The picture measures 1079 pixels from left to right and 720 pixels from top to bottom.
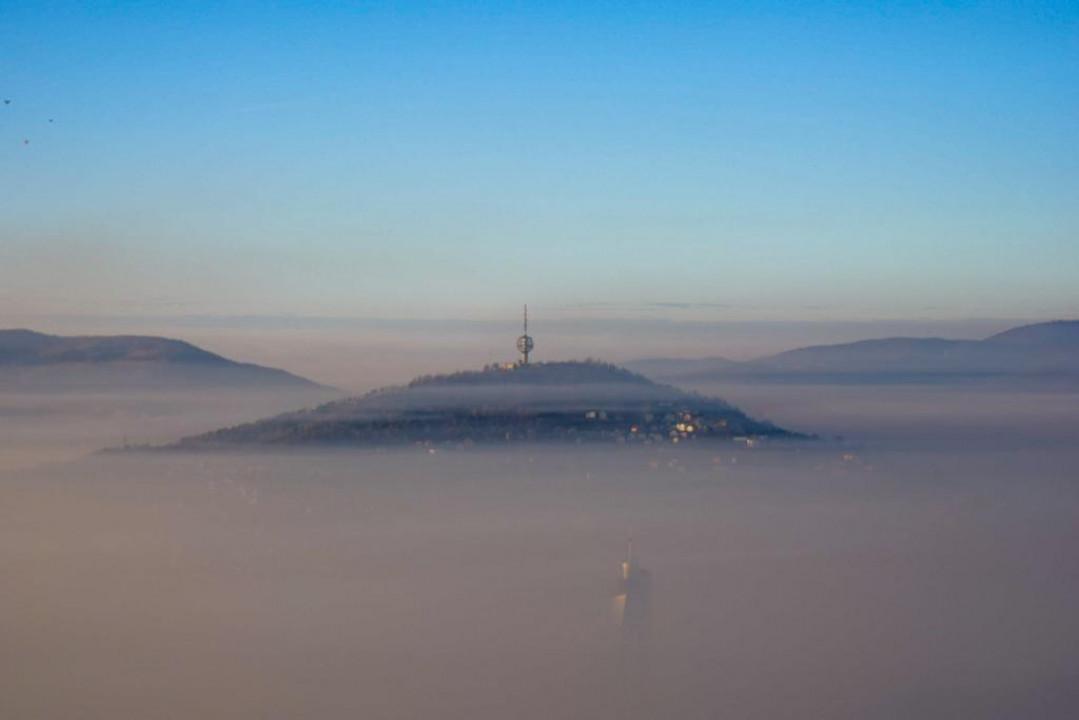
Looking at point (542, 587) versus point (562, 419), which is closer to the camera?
point (562, 419)

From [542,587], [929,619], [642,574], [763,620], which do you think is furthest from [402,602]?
[929,619]

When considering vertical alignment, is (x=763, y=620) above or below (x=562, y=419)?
below

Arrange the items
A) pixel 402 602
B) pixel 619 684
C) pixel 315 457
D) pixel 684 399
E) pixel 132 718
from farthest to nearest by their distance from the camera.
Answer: pixel 402 602 → pixel 315 457 → pixel 684 399 → pixel 619 684 → pixel 132 718

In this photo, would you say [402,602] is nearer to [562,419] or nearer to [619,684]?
[562,419]

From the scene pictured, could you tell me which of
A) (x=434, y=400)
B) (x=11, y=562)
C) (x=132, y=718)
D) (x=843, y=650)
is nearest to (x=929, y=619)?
(x=843, y=650)

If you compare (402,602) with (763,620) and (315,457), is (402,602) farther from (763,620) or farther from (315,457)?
(763,620)

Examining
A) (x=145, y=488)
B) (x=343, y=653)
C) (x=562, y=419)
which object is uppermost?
(x=562, y=419)

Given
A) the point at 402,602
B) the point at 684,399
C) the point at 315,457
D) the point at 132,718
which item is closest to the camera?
the point at 132,718
